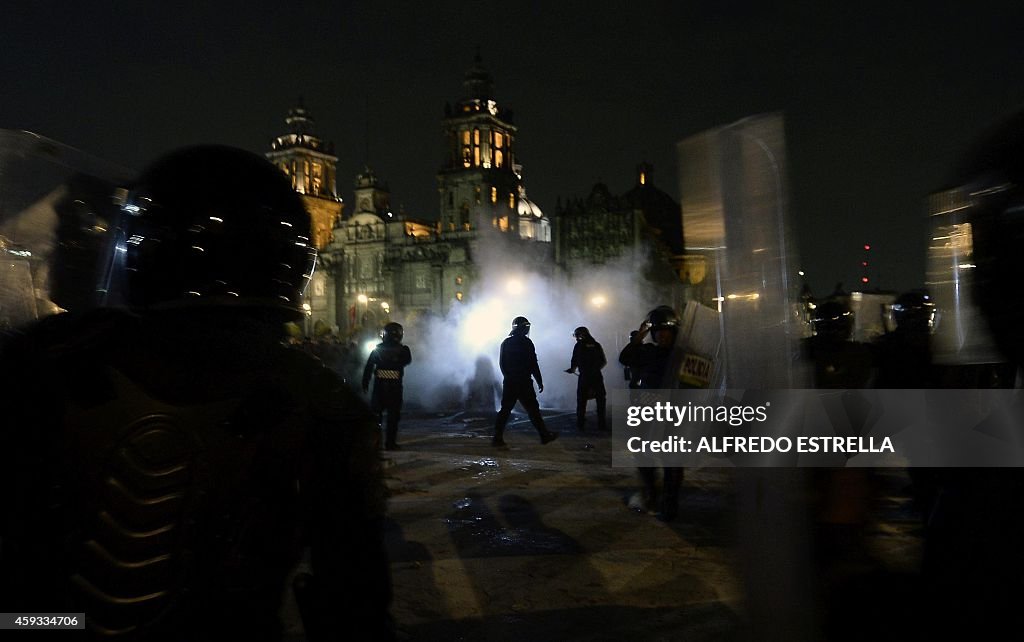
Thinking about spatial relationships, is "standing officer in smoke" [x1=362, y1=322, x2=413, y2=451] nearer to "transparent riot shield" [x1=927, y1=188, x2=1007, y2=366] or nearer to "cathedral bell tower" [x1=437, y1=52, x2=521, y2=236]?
"transparent riot shield" [x1=927, y1=188, x2=1007, y2=366]

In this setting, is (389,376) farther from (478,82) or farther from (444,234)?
(478,82)

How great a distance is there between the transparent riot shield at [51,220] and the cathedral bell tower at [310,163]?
80.8 metres

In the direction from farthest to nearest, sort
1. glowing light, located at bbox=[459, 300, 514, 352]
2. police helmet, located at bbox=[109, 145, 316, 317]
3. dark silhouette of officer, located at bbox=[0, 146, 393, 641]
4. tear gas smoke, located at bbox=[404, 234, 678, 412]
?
glowing light, located at bbox=[459, 300, 514, 352]
tear gas smoke, located at bbox=[404, 234, 678, 412]
police helmet, located at bbox=[109, 145, 316, 317]
dark silhouette of officer, located at bbox=[0, 146, 393, 641]

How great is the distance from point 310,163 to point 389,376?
265 feet

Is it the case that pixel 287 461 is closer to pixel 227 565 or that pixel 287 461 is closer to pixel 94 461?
→ pixel 227 565

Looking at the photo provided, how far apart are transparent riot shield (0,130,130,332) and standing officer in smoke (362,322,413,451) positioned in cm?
779

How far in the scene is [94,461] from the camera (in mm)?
1355

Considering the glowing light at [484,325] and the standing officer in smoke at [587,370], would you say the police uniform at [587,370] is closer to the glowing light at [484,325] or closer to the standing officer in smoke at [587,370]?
the standing officer in smoke at [587,370]

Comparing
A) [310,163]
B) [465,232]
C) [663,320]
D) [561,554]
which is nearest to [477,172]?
[465,232]

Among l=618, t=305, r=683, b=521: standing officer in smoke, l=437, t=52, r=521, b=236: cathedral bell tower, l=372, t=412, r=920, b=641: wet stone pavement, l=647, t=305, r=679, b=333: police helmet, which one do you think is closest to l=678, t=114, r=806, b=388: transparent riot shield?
l=372, t=412, r=920, b=641: wet stone pavement

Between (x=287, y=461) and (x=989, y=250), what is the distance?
59.5 inches

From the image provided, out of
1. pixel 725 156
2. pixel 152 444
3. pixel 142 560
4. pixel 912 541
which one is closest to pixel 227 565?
pixel 142 560

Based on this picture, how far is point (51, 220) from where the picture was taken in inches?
140

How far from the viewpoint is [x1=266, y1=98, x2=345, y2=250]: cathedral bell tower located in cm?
8374
